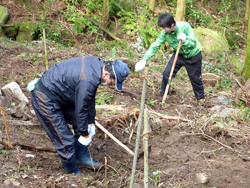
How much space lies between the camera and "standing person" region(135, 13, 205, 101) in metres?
4.96

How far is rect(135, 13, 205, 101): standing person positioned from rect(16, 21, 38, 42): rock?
5227mm

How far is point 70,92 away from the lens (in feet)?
9.77

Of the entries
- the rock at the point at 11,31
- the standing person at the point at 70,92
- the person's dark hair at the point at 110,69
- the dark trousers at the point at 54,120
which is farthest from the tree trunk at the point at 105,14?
the person's dark hair at the point at 110,69

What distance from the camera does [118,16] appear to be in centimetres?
1047

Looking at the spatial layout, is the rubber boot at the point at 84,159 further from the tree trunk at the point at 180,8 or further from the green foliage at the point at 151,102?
the tree trunk at the point at 180,8

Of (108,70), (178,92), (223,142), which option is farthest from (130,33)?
(108,70)

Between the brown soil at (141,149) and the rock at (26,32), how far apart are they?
3206 mm

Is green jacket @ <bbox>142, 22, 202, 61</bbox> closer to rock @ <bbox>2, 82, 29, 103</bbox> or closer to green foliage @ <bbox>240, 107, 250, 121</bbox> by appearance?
green foliage @ <bbox>240, 107, 250, 121</bbox>

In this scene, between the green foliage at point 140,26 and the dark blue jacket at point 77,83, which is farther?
the green foliage at point 140,26

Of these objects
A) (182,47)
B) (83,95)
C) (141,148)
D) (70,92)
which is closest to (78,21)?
(182,47)

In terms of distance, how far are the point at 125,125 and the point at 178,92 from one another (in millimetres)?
2431

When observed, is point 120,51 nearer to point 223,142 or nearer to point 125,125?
point 125,125

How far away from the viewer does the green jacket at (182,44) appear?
17.0 ft

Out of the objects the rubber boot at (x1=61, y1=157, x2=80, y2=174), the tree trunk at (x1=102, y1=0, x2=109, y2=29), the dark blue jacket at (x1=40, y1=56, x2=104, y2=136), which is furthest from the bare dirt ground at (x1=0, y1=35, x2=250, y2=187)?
the tree trunk at (x1=102, y1=0, x2=109, y2=29)
